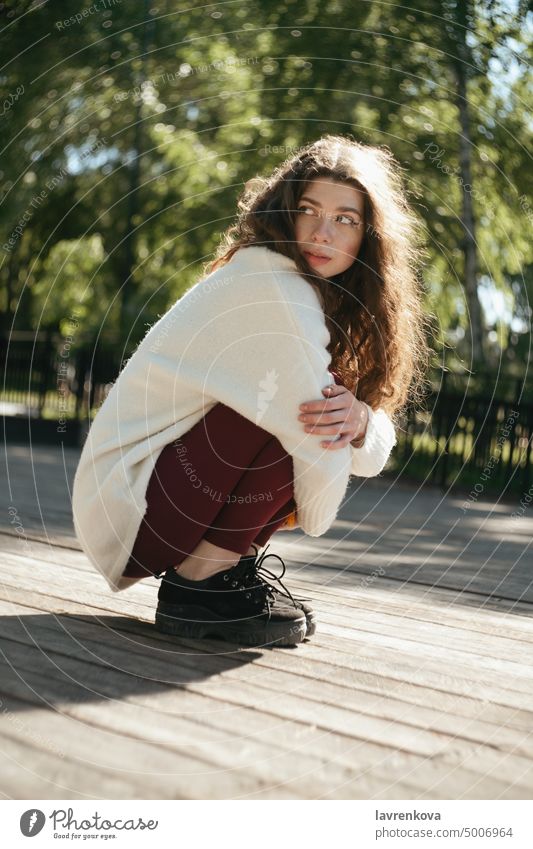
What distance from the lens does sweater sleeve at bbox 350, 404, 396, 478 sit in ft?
9.38

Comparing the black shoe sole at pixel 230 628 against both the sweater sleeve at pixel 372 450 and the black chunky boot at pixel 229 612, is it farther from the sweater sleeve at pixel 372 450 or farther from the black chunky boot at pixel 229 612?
the sweater sleeve at pixel 372 450

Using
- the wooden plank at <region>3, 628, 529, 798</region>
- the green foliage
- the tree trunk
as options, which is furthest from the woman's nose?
the tree trunk

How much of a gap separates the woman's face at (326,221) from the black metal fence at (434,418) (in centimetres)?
364

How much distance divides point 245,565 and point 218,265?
880mm

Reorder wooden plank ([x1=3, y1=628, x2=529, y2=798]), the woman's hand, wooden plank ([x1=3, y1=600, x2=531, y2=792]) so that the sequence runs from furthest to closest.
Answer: the woman's hand, wooden plank ([x1=3, y1=600, x2=531, y2=792]), wooden plank ([x1=3, y1=628, x2=529, y2=798])

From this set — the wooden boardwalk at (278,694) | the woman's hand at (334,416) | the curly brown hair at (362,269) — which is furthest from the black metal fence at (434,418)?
the woman's hand at (334,416)

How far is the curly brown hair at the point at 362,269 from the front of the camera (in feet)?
9.64

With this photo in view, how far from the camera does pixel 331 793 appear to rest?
174cm

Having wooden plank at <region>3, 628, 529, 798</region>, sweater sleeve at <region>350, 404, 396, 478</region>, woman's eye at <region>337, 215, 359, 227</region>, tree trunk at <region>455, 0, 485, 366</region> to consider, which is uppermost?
tree trunk at <region>455, 0, 485, 366</region>

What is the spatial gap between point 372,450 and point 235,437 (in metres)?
0.43

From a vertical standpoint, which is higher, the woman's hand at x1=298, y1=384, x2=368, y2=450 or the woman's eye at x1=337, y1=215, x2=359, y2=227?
the woman's eye at x1=337, y1=215, x2=359, y2=227
